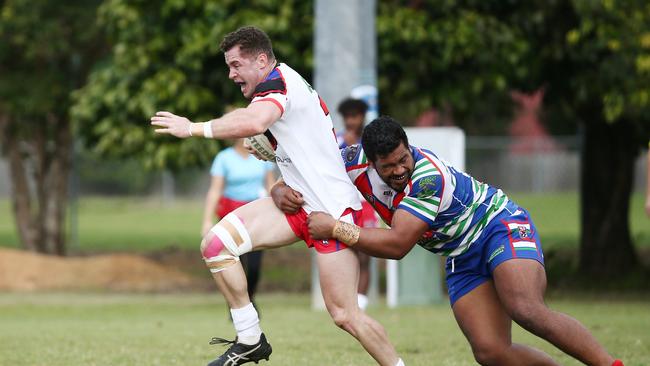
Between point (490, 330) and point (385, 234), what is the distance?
2.84ft

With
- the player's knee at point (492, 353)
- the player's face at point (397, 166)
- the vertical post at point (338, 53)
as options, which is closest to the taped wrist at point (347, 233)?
the player's face at point (397, 166)

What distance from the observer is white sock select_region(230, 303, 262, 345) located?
7.38 m

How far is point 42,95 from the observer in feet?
67.0

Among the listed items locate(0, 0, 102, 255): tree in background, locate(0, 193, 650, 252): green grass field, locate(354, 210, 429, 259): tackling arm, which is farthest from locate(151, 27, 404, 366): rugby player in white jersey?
locate(0, 193, 650, 252): green grass field

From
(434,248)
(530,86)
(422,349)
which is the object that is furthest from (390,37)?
(434,248)

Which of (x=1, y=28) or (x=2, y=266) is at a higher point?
(x=1, y=28)

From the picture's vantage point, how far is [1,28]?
19.6 m

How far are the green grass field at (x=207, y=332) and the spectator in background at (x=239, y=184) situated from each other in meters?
0.80

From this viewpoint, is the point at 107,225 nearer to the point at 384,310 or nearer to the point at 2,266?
the point at 2,266

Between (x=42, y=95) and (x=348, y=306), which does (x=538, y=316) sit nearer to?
(x=348, y=306)

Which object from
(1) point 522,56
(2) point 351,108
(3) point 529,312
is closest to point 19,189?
(1) point 522,56

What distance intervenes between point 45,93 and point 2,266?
9.88ft

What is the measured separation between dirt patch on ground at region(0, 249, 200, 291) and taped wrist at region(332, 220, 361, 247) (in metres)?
13.4

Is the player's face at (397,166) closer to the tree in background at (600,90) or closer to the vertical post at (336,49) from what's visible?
the vertical post at (336,49)
